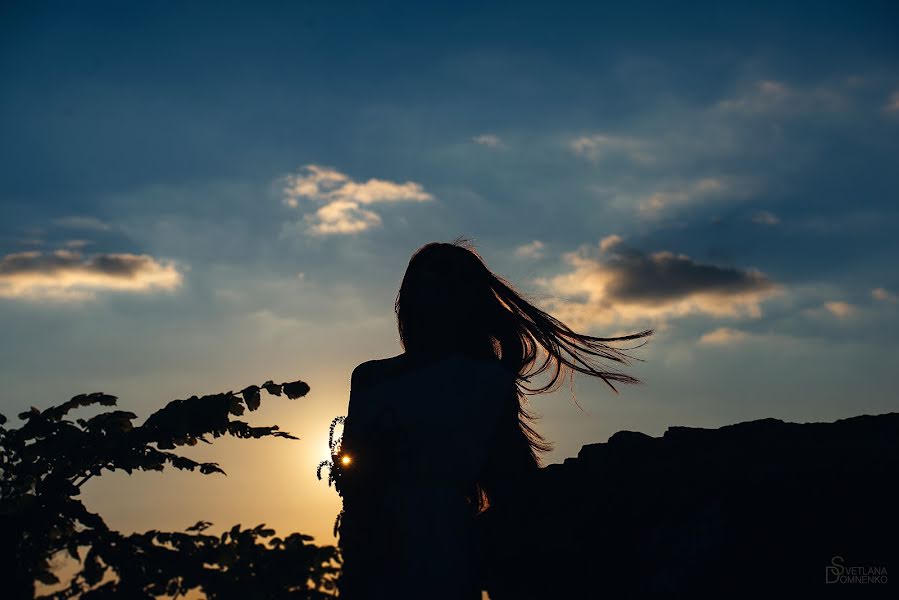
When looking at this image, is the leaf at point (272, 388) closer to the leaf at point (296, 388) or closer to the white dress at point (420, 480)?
the leaf at point (296, 388)

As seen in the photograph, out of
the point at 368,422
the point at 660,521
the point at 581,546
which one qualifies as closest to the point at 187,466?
the point at 368,422

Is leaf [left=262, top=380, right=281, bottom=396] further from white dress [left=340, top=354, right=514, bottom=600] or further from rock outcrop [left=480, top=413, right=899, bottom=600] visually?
rock outcrop [left=480, top=413, right=899, bottom=600]

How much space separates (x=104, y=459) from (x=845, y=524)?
151 inches

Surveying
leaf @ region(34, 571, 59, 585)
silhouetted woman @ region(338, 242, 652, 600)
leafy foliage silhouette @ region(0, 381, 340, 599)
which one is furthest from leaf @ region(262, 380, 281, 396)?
leaf @ region(34, 571, 59, 585)

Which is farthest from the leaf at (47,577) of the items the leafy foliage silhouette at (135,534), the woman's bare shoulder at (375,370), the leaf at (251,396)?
the woman's bare shoulder at (375,370)

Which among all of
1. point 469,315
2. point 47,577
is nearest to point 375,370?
point 469,315

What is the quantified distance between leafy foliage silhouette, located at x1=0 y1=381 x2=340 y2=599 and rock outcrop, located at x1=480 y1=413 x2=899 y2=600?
1.67 metres

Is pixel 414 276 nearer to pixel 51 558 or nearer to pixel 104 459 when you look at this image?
pixel 104 459

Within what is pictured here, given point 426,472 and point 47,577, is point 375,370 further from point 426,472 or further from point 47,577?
point 47,577

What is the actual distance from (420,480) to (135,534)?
1800 millimetres

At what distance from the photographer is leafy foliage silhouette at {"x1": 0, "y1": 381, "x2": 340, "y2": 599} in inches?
160

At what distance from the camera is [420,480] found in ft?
10.9

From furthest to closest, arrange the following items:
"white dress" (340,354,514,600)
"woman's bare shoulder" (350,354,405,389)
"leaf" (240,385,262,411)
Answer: "leaf" (240,385,262,411) < "woman's bare shoulder" (350,354,405,389) < "white dress" (340,354,514,600)

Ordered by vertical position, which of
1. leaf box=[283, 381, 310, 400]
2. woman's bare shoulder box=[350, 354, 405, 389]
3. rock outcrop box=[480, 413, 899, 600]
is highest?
leaf box=[283, 381, 310, 400]
